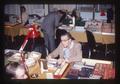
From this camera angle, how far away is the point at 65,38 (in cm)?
345

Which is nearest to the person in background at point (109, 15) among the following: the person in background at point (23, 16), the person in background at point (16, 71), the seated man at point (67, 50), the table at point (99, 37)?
the table at point (99, 37)

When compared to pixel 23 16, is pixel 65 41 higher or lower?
lower

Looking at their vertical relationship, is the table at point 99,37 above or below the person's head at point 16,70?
above

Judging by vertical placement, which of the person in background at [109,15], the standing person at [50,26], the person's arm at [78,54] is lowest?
the person's arm at [78,54]

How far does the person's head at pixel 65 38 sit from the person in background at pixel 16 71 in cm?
45

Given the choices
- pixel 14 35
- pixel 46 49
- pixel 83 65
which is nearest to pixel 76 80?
pixel 83 65

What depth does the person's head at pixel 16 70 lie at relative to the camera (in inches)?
136

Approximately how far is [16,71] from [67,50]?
0.52 metres

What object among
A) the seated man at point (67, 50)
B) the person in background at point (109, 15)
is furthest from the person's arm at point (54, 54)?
the person in background at point (109, 15)

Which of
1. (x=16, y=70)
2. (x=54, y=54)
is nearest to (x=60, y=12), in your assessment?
(x=54, y=54)

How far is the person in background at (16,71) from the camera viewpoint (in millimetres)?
3443

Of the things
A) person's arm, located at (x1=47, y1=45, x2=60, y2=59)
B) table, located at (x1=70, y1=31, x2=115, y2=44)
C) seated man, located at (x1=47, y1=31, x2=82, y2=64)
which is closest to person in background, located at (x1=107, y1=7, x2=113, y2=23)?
table, located at (x1=70, y1=31, x2=115, y2=44)

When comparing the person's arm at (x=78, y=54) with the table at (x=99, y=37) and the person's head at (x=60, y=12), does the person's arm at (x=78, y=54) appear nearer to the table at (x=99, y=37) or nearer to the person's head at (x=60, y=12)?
the table at (x=99, y=37)

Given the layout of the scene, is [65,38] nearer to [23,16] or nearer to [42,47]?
[42,47]
